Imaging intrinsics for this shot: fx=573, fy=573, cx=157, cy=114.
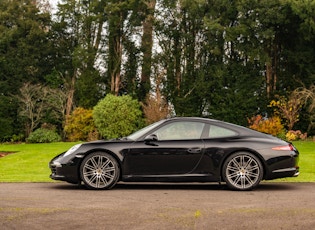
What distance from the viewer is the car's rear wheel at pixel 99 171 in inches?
392

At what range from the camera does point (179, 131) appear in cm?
1034

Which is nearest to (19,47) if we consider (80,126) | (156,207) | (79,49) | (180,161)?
(79,49)

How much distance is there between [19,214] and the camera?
712cm

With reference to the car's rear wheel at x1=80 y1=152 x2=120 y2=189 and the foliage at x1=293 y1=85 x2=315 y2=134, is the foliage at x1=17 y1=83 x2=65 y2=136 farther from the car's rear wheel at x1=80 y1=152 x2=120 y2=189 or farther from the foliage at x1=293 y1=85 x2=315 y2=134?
the car's rear wheel at x1=80 y1=152 x2=120 y2=189

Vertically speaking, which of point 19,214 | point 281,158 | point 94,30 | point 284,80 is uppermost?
point 94,30

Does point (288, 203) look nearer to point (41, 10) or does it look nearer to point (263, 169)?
point (263, 169)

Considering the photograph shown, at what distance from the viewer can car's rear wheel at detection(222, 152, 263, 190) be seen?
9.88 meters

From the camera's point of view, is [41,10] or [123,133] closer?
[123,133]

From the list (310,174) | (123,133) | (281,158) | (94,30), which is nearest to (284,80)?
(123,133)

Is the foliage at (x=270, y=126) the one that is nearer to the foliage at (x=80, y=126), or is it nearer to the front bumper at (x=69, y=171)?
the foliage at (x=80, y=126)

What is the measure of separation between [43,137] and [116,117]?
5164 millimetres

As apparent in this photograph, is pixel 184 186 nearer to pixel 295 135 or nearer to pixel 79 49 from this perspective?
pixel 295 135

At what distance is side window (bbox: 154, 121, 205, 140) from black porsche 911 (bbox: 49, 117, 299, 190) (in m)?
0.09

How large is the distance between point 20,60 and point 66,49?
3.81m
